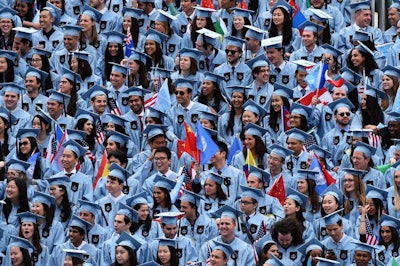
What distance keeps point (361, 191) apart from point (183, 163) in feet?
7.40

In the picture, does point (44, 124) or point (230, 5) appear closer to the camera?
point (44, 124)

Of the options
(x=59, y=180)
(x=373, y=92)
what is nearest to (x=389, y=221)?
(x=373, y=92)

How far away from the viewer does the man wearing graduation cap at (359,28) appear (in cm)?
3241

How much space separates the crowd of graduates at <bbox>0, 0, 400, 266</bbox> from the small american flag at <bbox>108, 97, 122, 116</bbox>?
0.05 metres

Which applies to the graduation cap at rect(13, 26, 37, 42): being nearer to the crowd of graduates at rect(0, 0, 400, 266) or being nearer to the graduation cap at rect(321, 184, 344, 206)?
the crowd of graduates at rect(0, 0, 400, 266)

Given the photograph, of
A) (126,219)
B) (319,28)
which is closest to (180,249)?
(126,219)

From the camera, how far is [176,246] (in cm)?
2781

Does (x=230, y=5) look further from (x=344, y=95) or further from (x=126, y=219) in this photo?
(x=126, y=219)

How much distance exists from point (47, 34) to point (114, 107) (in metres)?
2.22

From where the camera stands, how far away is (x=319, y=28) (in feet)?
106

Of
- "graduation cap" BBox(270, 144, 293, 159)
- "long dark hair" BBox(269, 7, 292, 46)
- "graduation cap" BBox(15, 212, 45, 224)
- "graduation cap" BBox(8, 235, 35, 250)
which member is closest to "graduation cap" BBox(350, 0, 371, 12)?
"long dark hair" BBox(269, 7, 292, 46)

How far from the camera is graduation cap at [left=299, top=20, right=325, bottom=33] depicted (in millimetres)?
32031

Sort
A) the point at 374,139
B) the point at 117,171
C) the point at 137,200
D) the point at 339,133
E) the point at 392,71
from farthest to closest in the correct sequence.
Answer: the point at 392,71, the point at 339,133, the point at 374,139, the point at 117,171, the point at 137,200

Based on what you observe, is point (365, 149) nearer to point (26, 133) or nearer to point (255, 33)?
point (255, 33)
